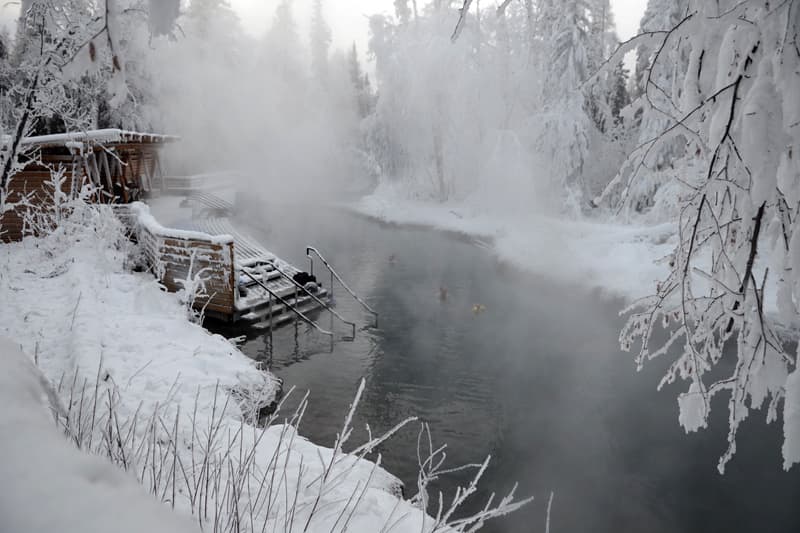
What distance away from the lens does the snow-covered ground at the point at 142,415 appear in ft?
4.14

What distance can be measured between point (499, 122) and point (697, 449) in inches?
942

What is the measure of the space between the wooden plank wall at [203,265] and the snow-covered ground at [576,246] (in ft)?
34.0

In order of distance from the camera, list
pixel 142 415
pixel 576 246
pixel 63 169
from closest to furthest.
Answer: pixel 142 415 < pixel 63 169 < pixel 576 246

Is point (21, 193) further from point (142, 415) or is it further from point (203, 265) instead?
point (142, 415)

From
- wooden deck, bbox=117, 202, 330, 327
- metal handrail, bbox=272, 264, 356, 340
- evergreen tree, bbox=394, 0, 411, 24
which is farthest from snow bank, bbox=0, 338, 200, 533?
evergreen tree, bbox=394, 0, 411, 24

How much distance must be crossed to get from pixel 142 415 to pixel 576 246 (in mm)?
18419

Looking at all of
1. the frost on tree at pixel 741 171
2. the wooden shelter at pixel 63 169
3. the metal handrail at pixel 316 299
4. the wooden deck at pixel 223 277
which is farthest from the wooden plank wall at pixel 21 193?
the frost on tree at pixel 741 171

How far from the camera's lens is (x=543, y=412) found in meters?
8.59

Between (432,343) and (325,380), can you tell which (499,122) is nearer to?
(432,343)

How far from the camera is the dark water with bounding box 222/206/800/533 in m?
6.37

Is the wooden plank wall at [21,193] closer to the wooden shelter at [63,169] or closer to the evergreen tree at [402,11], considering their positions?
the wooden shelter at [63,169]

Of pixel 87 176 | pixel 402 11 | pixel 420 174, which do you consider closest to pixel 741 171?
pixel 87 176

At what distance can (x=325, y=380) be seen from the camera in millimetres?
9320

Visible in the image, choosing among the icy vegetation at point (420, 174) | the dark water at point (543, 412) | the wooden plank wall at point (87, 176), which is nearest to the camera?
the icy vegetation at point (420, 174)
